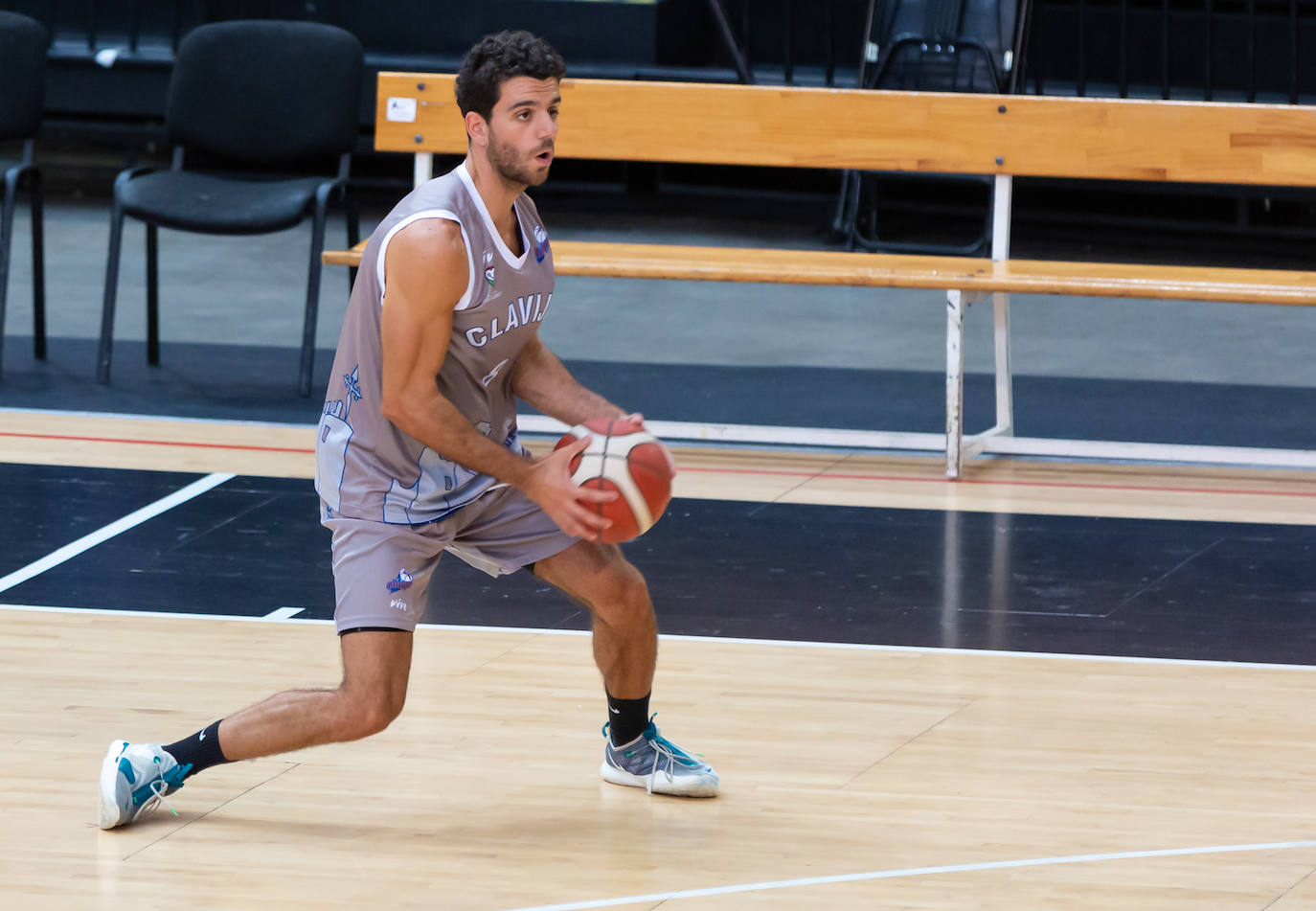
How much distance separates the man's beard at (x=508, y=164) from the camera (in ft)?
11.1

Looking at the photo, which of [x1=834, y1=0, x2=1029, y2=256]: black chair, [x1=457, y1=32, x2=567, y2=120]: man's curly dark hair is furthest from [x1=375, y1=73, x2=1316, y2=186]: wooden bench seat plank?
[x1=457, y1=32, x2=567, y2=120]: man's curly dark hair

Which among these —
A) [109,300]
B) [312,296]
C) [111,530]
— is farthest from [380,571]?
[109,300]

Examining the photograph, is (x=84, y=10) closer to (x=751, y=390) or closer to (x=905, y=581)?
(x=751, y=390)

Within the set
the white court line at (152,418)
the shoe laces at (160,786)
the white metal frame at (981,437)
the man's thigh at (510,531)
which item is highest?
the man's thigh at (510,531)

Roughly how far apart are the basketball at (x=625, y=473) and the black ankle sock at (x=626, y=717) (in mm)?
401

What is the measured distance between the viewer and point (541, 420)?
21.2ft

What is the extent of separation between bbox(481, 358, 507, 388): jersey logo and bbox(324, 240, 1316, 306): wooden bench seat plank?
2451 mm

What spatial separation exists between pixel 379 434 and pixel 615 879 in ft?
2.80

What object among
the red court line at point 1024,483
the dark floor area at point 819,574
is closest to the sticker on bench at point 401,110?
the dark floor area at point 819,574

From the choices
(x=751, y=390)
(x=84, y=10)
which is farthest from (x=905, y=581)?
(x=84, y=10)

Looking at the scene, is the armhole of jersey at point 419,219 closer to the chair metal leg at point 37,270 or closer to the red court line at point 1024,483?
the red court line at point 1024,483

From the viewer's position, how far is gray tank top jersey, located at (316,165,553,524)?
11.3 ft

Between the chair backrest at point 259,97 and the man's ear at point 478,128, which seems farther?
the chair backrest at point 259,97

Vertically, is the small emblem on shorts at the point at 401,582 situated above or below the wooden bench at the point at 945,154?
below
